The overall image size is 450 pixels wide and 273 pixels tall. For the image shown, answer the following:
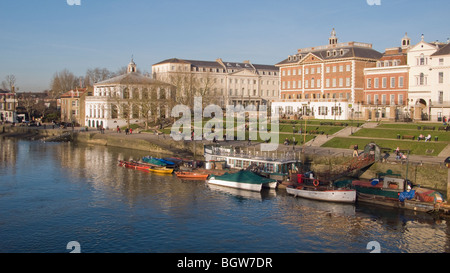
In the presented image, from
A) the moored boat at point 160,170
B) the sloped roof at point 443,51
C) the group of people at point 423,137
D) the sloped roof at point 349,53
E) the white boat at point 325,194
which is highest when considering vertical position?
the sloped roof at point 349,53

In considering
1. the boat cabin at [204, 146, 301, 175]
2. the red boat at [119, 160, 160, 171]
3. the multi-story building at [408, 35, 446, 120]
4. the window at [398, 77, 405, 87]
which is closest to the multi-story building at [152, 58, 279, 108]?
the window at [398, 77, 405, 87]

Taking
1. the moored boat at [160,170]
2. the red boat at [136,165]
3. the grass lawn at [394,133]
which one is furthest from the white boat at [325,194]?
the grass lawn at [394,133]

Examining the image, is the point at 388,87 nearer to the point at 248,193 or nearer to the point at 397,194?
the point at 397,194

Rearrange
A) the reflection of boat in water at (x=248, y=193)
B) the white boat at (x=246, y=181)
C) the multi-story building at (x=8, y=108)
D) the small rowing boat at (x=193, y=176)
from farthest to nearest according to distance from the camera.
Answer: the multi-story building at (x=8, y=108) < the small rowing boat at (x=193, y=176) < the white boat at (x=246, y=181) < the reflection of boat in water at (x=248, y=193)

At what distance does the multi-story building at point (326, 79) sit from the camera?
254 feet

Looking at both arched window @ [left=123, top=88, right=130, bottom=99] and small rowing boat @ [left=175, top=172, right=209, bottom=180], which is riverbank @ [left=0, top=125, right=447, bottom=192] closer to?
small rowing boat @ [left=175, top=172, right=209, bottom=180]

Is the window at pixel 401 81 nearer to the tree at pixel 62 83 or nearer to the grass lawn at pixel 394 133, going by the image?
the grass lawn at pixel 394 133

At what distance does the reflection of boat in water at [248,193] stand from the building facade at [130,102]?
45080 mm

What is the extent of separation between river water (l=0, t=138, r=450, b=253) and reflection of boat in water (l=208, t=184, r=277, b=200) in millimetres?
90

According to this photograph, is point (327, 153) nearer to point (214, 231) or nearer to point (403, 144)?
point (403, 144)

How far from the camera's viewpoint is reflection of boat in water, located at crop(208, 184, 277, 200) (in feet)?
124

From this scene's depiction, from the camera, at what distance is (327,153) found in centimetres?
4838

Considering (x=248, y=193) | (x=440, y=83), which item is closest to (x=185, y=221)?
(x=248, y=193)
